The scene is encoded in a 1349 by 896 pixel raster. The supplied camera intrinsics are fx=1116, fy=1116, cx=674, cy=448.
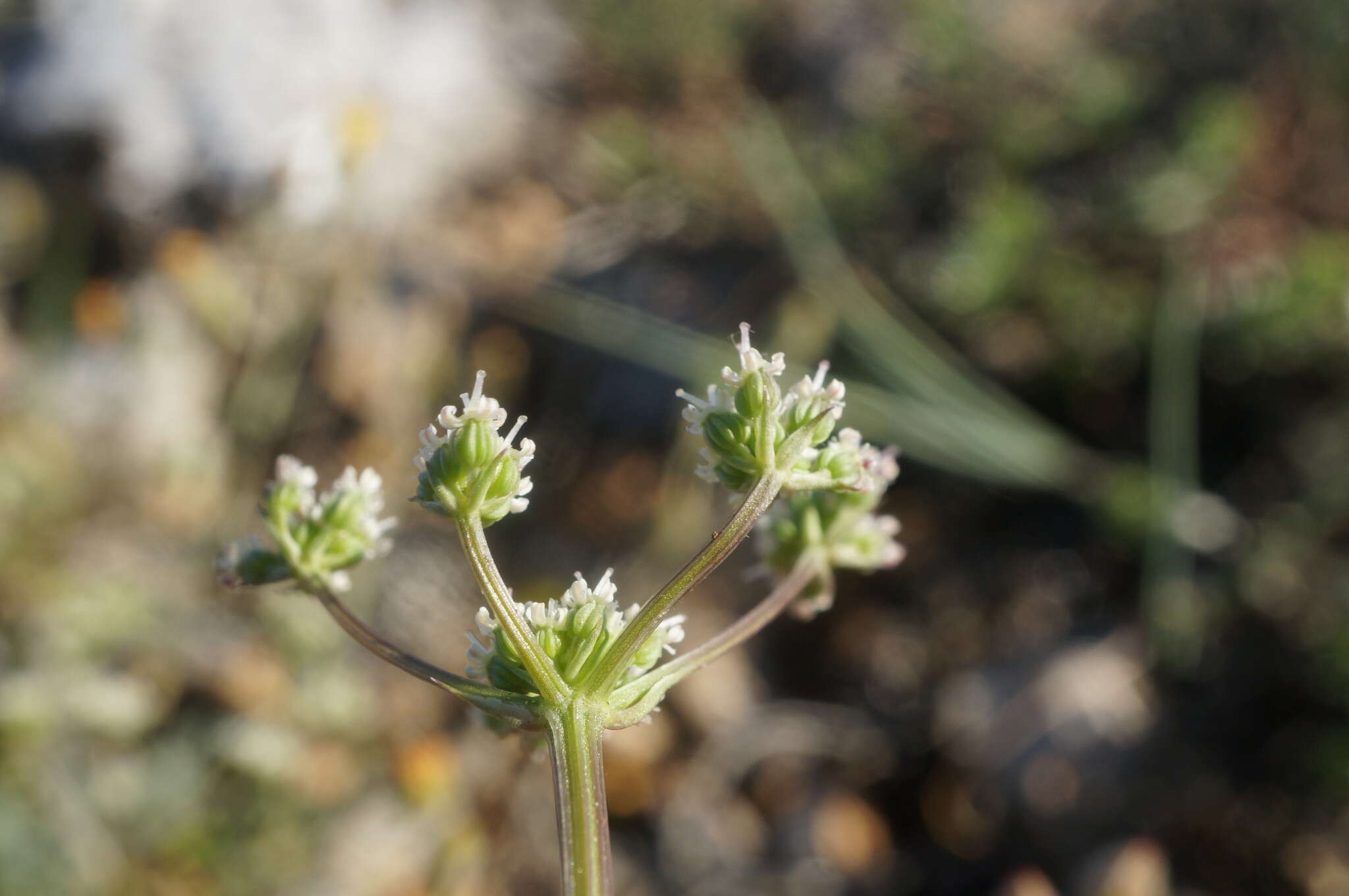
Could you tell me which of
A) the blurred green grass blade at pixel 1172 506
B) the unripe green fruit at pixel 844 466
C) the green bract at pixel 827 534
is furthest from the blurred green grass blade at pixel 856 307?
the unripe green fruit at pixel 844 466

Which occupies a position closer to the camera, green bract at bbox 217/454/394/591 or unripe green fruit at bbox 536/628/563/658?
unripe green fruit at bbox 536/628/563/658

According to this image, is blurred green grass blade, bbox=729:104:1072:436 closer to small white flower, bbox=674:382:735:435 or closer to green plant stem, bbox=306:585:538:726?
small white flower, bbox=674:382:735:435

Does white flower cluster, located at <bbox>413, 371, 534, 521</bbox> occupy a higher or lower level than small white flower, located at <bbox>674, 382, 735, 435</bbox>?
lower

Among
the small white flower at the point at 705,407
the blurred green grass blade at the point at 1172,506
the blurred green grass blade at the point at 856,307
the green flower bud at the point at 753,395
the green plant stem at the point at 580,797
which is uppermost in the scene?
the blurred green grass blade at the point at 856,307

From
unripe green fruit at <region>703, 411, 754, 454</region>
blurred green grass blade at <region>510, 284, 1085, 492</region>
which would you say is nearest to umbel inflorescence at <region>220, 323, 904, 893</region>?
unripe green fruit at <region>703, 411, 754, 454</region>

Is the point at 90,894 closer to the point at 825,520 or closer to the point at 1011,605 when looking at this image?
the point at 825,520

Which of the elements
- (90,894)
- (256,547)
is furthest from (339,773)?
(256,547)

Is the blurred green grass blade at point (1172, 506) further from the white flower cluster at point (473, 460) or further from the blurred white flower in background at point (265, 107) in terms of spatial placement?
the blurred white flower in background at point (265, 107)
